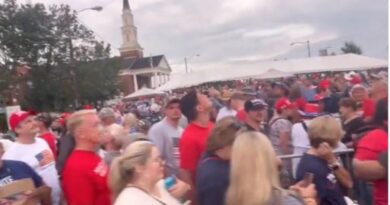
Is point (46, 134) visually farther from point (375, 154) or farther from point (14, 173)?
point (375, 154)

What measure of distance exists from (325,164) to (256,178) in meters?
1.20

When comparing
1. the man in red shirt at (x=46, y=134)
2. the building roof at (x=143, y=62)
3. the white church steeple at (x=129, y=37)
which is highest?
the white church steeple at (x=129, y=37)

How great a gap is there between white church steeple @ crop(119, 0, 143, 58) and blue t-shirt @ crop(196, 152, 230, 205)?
4795 inches

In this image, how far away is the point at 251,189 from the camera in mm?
3078

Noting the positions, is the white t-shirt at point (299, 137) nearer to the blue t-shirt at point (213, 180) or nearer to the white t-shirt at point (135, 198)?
the blue t-shirt at point (213, 180)

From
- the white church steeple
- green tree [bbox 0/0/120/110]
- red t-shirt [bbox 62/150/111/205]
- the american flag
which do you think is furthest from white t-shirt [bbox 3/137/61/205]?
the white church steeple

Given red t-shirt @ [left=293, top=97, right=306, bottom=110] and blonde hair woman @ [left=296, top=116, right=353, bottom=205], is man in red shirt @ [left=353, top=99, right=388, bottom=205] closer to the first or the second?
blonde hair woman @ [left=296, top=116, right=353, bottom=205]

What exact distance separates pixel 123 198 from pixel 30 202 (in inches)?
46.5

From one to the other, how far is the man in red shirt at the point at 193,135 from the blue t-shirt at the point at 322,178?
102 cm

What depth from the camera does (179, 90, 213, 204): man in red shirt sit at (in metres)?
4.96

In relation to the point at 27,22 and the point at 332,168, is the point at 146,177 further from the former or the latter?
the point at 27,22

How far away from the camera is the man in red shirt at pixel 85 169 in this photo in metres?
3.98

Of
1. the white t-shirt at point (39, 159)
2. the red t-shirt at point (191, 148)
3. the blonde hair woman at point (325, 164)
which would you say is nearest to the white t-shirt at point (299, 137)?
the red t-shirt at point (191, 148)

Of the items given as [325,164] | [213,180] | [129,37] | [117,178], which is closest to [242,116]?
[325,164]
